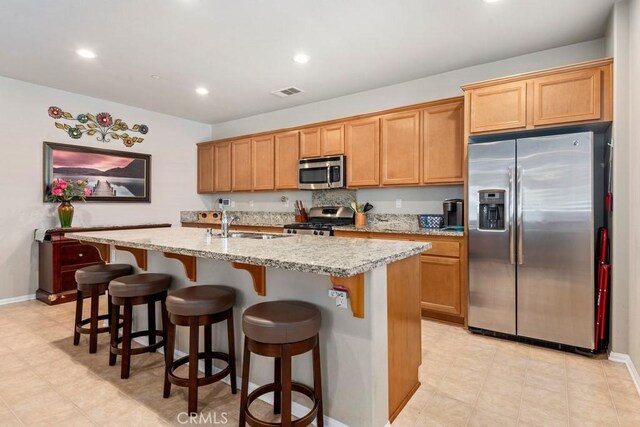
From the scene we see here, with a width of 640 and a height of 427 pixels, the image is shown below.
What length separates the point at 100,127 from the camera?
4926mm

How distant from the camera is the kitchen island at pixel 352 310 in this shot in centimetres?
160

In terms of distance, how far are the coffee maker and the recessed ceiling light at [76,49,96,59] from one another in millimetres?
3966

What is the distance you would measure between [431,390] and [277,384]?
1022 mm

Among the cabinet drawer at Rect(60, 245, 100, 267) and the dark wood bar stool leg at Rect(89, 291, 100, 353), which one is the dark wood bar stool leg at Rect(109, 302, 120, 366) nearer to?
the dark wood bar stool leg at Rect(89, 291, 100, 353)

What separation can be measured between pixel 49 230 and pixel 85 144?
136cm

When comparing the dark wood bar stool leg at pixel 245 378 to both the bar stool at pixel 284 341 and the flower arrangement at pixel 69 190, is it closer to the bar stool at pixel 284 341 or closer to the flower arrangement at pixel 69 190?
the bar stool at pixel 284 341

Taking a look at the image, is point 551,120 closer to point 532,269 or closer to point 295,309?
point 532,269

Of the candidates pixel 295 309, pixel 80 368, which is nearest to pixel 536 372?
pixel 295 309

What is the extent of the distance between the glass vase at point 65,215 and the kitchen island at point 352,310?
3.00 metres

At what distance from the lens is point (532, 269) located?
Answer: 9.41 feet

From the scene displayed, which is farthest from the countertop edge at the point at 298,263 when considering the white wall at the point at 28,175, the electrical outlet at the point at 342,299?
the white wall at the point at 28,175

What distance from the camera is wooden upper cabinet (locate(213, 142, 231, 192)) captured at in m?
5.77

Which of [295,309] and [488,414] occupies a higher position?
[295,309]

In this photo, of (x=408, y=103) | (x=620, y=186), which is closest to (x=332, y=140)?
(x=408, y=103)
